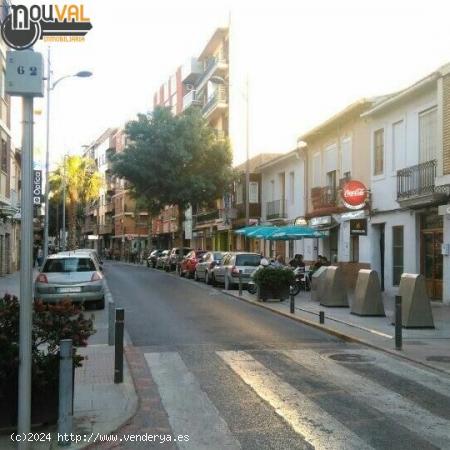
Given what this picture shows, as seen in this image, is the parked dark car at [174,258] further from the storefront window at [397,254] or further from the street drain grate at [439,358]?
the street drain grate at [439,358]

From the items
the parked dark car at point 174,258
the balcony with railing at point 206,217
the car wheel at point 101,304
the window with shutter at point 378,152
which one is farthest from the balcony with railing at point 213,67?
the car wheel at point 101,304

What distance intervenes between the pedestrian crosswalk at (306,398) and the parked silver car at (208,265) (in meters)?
17.9

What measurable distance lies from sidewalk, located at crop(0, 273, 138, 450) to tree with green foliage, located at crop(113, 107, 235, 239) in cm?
2779

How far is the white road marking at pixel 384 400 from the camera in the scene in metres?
5.97

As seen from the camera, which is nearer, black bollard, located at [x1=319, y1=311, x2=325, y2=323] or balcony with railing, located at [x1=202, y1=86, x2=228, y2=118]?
black bollard, located at [x1=319, y1=311, x2=325, y2=323]

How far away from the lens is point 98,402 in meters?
6.84

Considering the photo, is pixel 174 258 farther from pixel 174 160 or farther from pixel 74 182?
pixel 74 182

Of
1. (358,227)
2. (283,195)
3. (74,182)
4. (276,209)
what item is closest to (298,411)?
(358,227)

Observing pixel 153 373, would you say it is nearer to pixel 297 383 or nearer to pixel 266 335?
pixel 297 383

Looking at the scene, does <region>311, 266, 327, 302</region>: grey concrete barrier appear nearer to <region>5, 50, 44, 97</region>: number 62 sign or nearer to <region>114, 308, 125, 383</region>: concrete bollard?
<region>114, 308, 125, 383</region>: concrete bollard

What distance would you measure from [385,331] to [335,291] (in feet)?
15.9

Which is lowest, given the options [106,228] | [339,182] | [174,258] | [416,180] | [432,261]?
[174,258]

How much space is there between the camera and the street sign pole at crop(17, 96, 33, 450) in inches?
199

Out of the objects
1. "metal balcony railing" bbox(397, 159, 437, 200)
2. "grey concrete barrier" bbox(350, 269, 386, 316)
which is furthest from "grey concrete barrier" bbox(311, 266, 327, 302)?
"metal balcony railing" bbox(397, 159, 437, 200)
